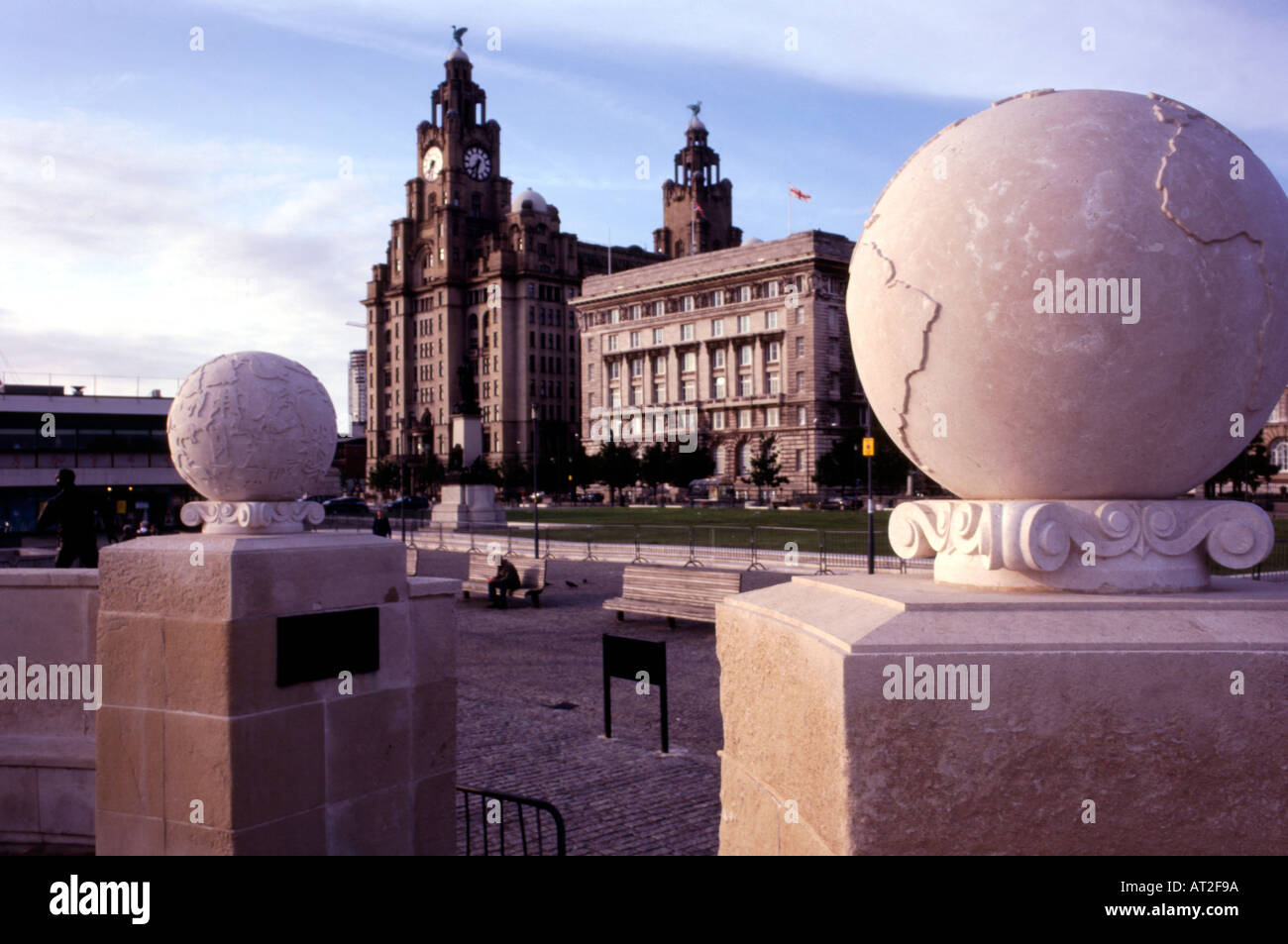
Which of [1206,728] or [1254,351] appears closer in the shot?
[1206,728]

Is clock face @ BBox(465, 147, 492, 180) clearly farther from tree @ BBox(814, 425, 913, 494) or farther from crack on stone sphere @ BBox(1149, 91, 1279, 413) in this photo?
crack on stone sphere @ BBox(1149, 91, 1279, 413)

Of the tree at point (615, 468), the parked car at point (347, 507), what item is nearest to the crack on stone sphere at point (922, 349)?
the parked car at point (347, 507)

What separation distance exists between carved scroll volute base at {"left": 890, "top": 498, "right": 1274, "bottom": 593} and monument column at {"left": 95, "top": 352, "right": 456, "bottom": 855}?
3.45 meters

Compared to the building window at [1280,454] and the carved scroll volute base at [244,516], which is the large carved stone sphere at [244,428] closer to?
the carved scroll volute base at [244,516]

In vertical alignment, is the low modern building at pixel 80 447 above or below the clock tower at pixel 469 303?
below

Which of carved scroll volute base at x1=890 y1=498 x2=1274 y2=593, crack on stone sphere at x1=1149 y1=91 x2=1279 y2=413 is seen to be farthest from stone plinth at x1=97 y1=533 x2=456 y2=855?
crack on stone sphere at x1=1149 y1=91 x2=1279 y2=413

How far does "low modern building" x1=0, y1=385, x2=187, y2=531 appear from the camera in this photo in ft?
178

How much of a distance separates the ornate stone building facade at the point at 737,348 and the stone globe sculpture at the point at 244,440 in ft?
264

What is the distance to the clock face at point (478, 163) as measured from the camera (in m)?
126
